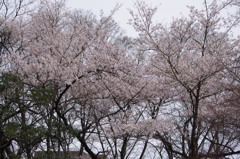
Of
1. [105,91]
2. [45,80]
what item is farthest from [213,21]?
[45,80]

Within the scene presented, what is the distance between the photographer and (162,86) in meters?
8.99

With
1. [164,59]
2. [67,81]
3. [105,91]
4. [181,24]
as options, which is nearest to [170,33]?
[181,24]

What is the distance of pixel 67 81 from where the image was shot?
7.64 m

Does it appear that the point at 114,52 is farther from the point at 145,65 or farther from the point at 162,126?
the point at 162,126

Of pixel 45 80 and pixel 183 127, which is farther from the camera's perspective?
pixel 183 127

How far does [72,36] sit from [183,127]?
15.0ft

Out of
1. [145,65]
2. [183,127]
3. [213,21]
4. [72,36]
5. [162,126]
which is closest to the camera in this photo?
[213,21]

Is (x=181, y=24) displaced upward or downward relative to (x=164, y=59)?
upward

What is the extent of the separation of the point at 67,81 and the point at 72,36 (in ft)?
5.07

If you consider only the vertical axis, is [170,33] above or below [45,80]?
above

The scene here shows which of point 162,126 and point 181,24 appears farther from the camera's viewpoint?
point 181,24

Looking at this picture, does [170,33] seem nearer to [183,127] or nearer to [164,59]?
[164,59]

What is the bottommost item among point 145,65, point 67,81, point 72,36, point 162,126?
point 162,126

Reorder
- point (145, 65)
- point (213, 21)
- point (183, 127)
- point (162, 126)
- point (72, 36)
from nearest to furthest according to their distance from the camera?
point (213, 21) < point (162, 126) < point (72, 36) < point (145, 65) < point (183, 127)
